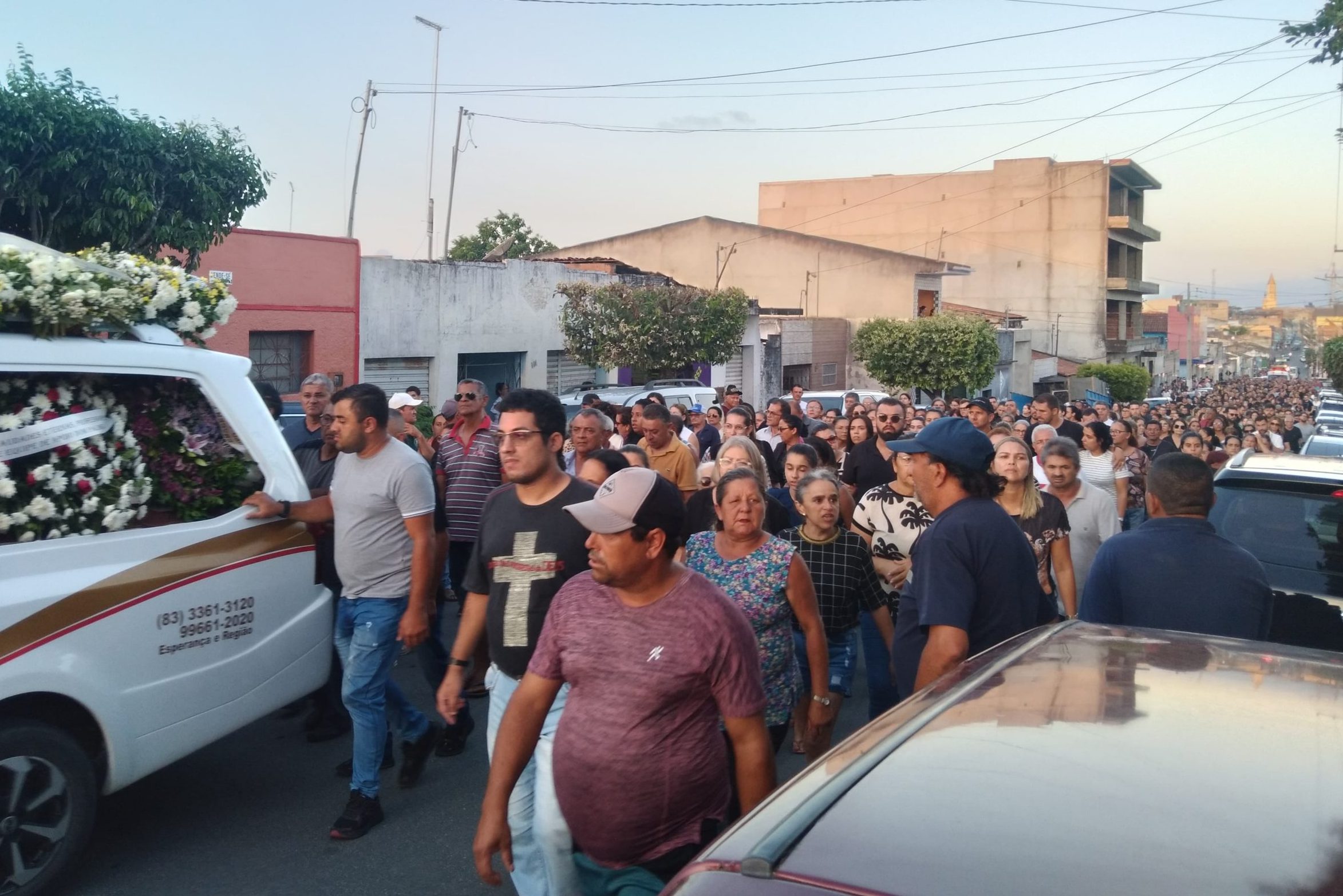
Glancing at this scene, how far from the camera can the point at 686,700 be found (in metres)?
2.98

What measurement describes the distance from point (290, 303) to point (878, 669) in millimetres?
16646

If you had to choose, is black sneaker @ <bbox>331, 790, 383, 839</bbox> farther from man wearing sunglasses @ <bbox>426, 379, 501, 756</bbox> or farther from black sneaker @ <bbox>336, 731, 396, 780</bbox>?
man wearing sunglasses @ <bbox>426, 379, 501, 756</bbox>

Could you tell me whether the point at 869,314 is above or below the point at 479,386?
above

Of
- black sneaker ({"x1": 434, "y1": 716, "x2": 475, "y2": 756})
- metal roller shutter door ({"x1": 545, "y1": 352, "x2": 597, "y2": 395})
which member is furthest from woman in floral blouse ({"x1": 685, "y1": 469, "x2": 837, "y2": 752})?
metal roller shutter door ({"x1": 545, "y1": 352, "x2": 597, "y2": 395})

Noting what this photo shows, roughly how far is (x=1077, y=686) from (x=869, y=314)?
41.6 m

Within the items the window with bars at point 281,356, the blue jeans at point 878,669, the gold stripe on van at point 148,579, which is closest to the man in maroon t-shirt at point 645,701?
the gold stripe on van at point 148,579

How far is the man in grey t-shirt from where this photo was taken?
5043 mm

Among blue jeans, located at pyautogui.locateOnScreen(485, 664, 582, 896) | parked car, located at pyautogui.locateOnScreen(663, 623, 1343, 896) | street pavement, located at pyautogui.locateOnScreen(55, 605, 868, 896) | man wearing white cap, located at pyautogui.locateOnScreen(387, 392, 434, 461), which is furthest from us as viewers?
man wearing white cap, located at pyautogui.locateOnScreen(387, 392, 434, 461)

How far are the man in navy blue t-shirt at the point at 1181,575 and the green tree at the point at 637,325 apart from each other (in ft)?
70.7

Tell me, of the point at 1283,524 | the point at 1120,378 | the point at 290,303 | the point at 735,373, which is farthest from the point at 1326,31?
the point at 1120,378

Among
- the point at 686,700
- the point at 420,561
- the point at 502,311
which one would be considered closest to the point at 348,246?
the point at 502,311

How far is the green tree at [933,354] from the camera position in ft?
117

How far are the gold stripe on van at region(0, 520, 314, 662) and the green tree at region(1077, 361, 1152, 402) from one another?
53152mm

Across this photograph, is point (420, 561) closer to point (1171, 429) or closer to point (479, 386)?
point (479, 386)
